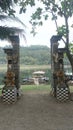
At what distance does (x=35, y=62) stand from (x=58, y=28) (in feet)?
46.7

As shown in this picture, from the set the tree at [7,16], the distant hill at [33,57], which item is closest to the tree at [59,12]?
the tree at [7,16]

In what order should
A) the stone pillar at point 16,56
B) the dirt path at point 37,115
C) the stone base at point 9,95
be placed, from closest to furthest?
the dirt path at point 37,115 → the stone base at point 9,95 → the stone pillar at point 16,56

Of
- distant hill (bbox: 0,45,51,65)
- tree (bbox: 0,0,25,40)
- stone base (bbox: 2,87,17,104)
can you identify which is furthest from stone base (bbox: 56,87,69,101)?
distant hill (bbox: 0,45,51,65)

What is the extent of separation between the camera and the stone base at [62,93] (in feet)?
42.9

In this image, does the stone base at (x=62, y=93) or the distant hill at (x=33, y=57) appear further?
the distant hill at (x=33, y=57)

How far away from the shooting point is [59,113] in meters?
A: 10.2

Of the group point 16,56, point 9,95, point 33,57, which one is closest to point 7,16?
point 16,56

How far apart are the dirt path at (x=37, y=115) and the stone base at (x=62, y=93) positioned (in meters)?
0.27

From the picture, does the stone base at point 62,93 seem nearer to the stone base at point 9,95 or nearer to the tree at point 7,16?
the stone base at point 9,95

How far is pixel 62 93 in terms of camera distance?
43.3 ft

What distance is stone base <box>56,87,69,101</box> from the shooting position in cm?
1309

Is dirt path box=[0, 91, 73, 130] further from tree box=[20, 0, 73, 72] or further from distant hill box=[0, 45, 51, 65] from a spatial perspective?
distant hill box=[0, 45, 51, 65]

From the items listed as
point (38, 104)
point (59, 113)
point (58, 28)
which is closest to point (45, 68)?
point (58, 28)

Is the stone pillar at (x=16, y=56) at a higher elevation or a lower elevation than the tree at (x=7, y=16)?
lower
